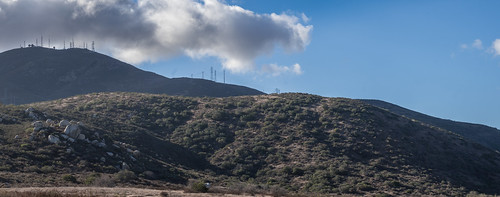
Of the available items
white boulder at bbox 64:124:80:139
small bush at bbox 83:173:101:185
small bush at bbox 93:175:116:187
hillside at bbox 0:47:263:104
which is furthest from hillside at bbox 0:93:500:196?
hillside at bbox 0:47:263:104

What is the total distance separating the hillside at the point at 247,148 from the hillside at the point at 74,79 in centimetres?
7222

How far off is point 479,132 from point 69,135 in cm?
9635

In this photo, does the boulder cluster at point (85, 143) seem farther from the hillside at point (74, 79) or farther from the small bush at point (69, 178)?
the hillside at point (74, 79)

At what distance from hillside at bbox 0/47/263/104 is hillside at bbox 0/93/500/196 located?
2843 inches

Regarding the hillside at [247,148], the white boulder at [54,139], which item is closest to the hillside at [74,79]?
the hillside at [247,148]

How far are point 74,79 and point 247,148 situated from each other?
11479 centimetres

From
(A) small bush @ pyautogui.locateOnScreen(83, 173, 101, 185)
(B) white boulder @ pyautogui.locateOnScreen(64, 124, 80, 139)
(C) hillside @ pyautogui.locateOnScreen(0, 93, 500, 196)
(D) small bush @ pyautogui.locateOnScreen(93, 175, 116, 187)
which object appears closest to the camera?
(D) small bush @ pyautogui.locateOnScreen(93, 175, 116, 187)

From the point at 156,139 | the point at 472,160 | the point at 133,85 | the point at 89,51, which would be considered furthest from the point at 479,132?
the point at 89,51

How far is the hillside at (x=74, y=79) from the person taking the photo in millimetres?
136125

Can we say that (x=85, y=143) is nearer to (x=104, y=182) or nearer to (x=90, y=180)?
(x=90, y=180)

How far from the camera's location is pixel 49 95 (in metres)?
134

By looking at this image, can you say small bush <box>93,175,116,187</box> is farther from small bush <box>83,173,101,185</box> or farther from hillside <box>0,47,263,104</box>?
hillside <box>0,47,263,104</box>

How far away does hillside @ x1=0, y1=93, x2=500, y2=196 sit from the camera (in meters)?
37.6

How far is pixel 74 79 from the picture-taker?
5846 inches
